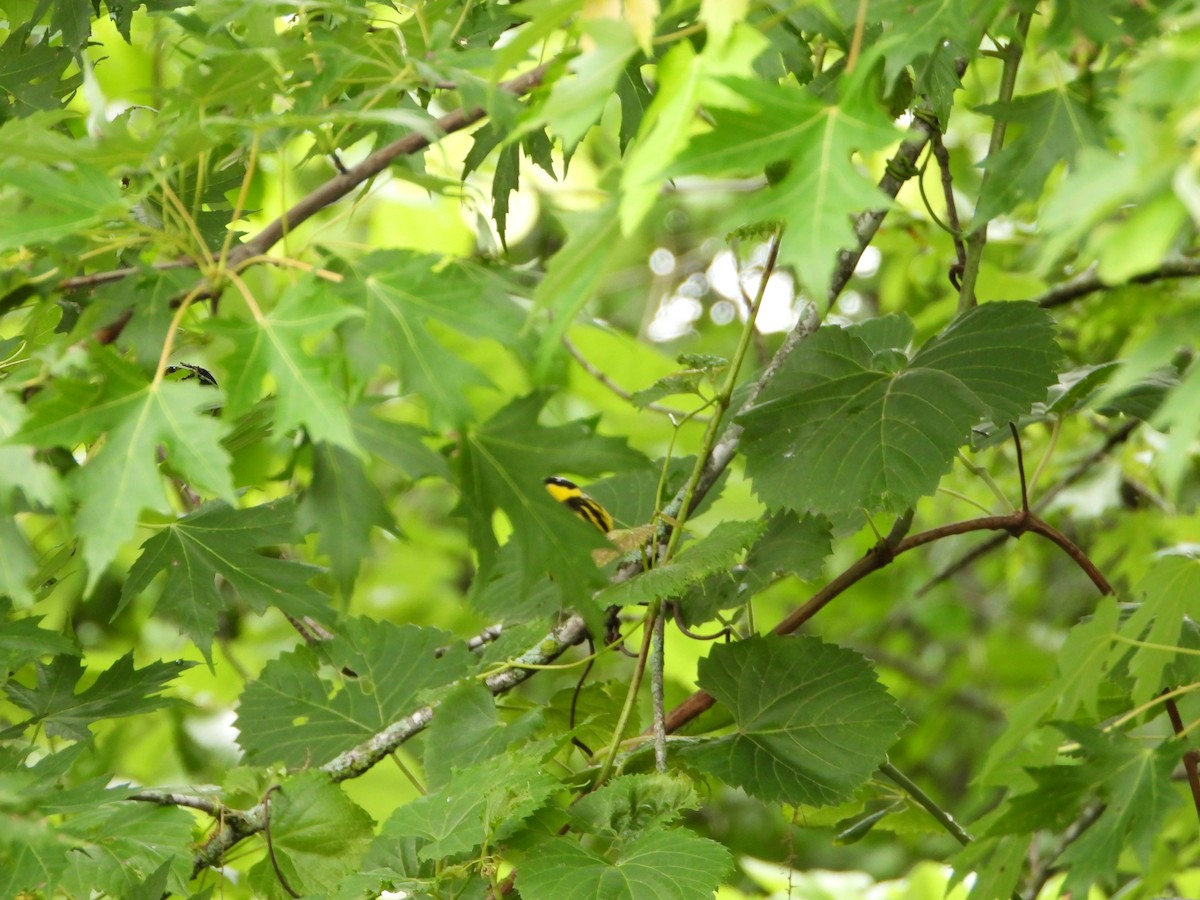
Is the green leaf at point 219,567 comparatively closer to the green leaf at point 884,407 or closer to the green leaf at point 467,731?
the green leaf at point 467,731

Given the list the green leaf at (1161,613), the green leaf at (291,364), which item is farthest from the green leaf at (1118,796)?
the green leaf at (291,364)

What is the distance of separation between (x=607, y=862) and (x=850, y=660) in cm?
41

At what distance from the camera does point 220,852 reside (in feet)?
4.67

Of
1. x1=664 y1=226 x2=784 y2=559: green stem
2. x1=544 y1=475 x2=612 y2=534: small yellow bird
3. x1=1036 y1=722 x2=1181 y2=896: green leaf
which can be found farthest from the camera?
x1=544 y1=475 x2=612 y2=534: small yellow bird

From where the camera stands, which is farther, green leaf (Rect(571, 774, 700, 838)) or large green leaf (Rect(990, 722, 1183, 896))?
green leaf (Rect(571, 774, 700, 838))

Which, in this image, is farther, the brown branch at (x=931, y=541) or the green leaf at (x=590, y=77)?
the brown branch at (x=931, y=541)

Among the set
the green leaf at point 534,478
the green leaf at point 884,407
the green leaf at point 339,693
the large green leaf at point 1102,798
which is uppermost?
the green leaf at point 534,478

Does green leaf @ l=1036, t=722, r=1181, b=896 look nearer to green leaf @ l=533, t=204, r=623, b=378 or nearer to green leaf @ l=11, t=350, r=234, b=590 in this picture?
green leaf @ l=533, t=204, r=623, b=378

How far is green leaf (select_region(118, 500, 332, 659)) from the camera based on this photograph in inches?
52.5


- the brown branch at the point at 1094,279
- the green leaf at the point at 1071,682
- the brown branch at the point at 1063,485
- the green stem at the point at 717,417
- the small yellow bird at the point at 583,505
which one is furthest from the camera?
the brown branch at the point at 1063,485

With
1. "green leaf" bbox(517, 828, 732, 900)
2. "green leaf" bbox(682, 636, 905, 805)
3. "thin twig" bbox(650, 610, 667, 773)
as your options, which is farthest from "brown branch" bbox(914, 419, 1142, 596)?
"green leaf" bbox(517, 828, 732, 900)

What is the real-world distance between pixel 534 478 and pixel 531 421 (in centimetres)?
5

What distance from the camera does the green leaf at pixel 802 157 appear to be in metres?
0.81

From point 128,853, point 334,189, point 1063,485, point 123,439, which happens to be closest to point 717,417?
point 334,189
